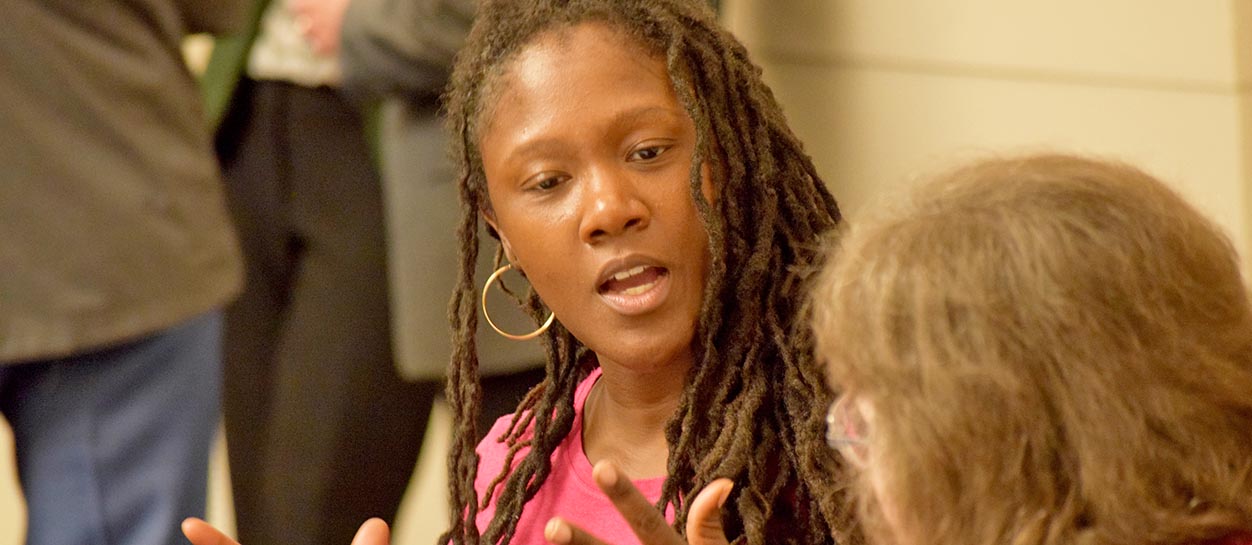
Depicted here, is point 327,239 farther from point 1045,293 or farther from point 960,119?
point 1045,293

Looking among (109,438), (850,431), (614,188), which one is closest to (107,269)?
(109,438)

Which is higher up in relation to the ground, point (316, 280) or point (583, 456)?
point (583, 456)

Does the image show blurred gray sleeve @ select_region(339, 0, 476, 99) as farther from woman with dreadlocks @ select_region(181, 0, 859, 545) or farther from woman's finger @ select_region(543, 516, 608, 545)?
woman's finger @ select_region(543, 516, 608, 545)

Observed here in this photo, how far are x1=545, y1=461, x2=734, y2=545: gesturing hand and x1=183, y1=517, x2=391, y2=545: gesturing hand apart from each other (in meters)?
0.37

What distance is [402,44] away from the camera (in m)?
2.51

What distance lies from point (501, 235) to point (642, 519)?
2.28 feet

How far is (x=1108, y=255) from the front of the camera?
119 centimetres

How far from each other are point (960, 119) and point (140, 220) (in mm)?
1641

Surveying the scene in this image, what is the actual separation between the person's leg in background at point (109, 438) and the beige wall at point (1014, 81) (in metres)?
1.35

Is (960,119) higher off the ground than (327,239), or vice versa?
(960,119)

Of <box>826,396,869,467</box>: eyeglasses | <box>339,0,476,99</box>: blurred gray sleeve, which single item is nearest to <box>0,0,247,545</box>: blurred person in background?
<box>339,0,476,99</box>: blurred gray sleeve

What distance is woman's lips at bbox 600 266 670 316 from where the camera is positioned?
1807mm

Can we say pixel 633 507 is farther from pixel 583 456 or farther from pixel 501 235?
pixel 501 235

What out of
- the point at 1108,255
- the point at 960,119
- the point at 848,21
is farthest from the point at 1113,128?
the point at 1108,255
